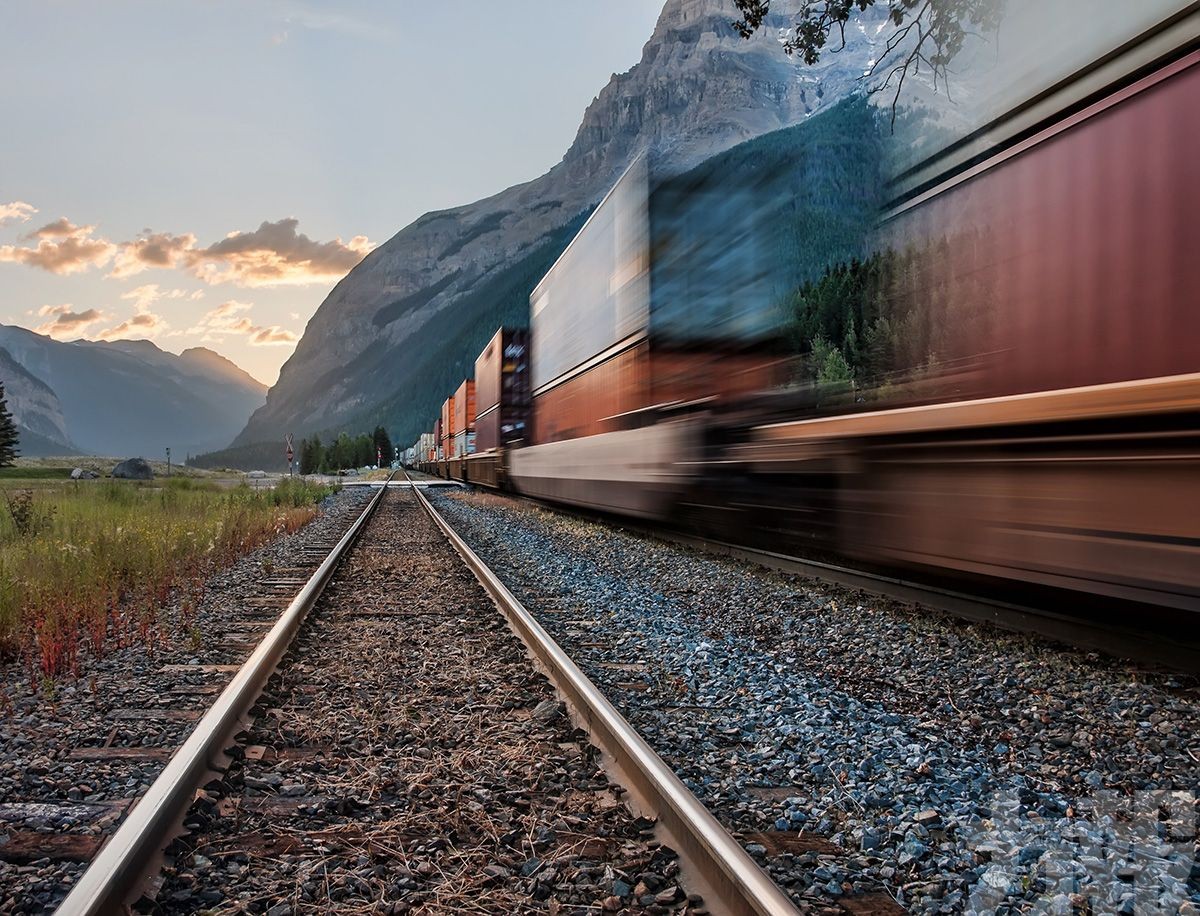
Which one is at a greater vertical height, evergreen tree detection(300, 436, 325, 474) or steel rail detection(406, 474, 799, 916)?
evergreen tree detection(300, 436, 325, 474)

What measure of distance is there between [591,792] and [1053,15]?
380cm

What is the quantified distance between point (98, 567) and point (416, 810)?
18.9 ft

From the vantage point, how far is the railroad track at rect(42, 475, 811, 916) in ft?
7.24

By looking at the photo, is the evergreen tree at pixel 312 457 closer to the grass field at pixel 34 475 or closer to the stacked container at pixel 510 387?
the grass field at pixel 34 475

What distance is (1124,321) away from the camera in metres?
3.47

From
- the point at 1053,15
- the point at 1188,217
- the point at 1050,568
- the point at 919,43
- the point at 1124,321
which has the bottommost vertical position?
the point at 1050,568

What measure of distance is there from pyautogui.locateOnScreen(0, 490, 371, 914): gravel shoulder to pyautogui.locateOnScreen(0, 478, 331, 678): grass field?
0.57 ft

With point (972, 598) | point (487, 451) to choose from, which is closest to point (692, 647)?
point (972, 598)

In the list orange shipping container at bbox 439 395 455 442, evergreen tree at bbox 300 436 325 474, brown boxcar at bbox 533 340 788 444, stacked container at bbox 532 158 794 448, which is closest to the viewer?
brown boxcar at bbox 533 340 788 444

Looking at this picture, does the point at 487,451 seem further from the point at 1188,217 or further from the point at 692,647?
the point at 1188,217

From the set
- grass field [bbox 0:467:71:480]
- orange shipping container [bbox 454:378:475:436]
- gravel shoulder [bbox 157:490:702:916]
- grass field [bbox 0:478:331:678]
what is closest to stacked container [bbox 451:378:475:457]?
orange shipping container [bbox 454:378:475:436]

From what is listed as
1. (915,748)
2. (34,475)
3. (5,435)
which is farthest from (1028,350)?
(5,435)

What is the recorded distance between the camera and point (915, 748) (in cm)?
339

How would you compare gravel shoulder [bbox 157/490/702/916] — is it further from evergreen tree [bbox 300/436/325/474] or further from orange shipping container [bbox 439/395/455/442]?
evergreen tree [bbox 300/436/325/474]
